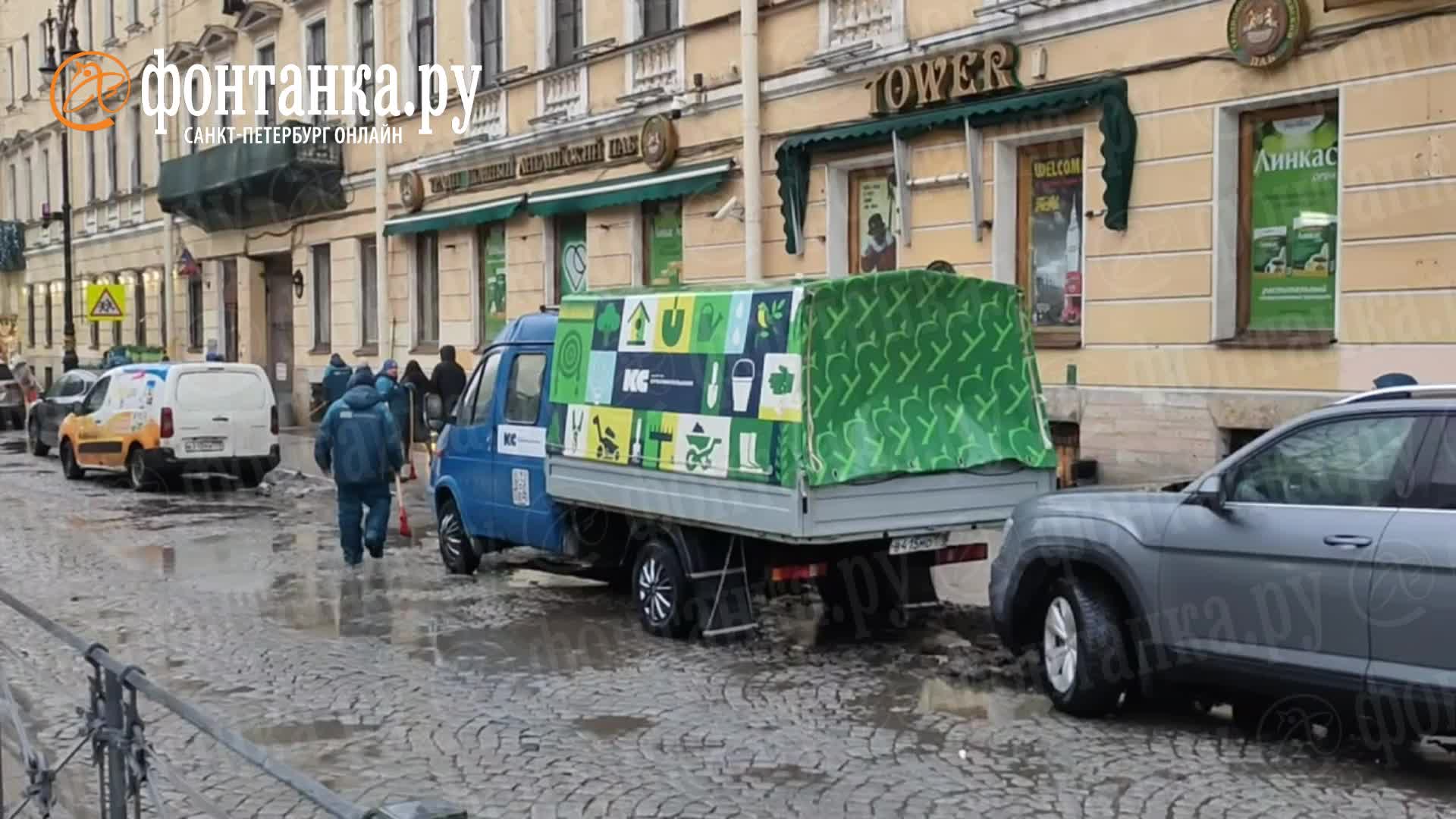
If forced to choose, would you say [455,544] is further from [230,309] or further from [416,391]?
[230,309]

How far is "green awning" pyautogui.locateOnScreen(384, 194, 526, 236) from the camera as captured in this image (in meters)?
22.2

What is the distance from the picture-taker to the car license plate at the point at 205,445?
18656 millimetres

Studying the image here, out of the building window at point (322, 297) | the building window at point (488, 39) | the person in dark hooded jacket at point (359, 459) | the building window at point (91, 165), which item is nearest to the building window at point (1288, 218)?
the person in dark hooded jacket at point (359, 459)

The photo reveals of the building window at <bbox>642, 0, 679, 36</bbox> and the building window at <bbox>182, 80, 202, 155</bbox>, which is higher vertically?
the building window at <bbox>182, 80, 202, 155</bbox>

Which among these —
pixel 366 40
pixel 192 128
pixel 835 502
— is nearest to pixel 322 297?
pixel 366 40

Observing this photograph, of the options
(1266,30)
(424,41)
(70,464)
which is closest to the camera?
(1266,30)

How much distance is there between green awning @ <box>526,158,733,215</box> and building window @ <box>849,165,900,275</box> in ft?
6.21

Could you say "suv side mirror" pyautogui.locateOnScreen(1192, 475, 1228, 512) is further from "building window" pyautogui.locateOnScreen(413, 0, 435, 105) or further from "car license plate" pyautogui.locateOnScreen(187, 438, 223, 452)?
"building window" pyautogui.locateOnScreen(413, 0, 435, 105)

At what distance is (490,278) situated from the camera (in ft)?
77.2

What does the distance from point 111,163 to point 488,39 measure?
847 inches

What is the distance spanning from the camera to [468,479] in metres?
11.6

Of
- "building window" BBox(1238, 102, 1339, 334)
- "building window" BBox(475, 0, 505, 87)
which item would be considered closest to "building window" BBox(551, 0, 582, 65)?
"building window" BBox(475, 0, 505, 87)

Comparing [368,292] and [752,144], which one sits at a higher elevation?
[752,144]

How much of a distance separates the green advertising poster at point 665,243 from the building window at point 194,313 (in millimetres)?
19033
